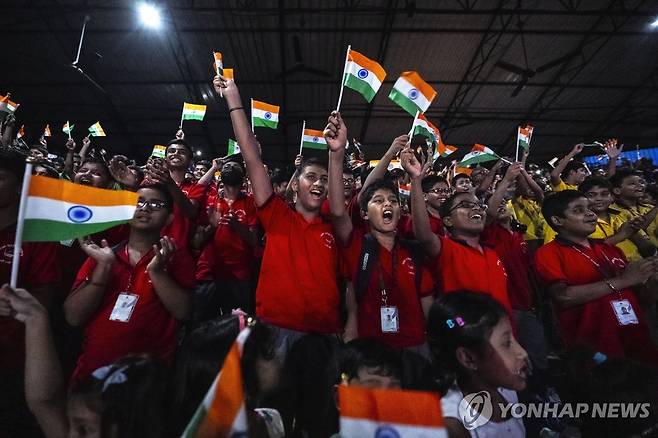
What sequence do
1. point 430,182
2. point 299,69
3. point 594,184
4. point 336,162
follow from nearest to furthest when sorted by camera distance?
1. point 336,162
2. point 594,184
3. point 430,182
4. point 299,69

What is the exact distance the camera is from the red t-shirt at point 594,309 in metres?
2.46

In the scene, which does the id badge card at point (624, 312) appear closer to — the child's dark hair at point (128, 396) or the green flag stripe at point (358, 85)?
the green flag stripe at point (358, 85)

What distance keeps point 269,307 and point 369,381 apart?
0.76 metres

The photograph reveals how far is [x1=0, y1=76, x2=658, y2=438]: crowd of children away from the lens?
4.66 feet

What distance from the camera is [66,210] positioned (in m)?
1.44

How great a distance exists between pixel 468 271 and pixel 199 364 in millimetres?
1821

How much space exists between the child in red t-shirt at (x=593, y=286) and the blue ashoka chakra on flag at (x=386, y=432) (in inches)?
79.6

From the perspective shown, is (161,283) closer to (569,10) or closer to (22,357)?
(22,357)

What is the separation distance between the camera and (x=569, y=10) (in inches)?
348

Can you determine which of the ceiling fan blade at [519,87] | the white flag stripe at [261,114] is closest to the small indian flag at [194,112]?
the white flag stripe at [261,114]

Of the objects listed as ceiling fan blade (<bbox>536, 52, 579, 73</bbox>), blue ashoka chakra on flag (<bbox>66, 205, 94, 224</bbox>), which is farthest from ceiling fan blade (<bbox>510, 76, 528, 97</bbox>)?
blue ashoka chakra on flag (<bbox>66, 205, 94, 224</bbox>)

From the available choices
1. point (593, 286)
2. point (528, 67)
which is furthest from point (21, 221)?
point (528, 67)

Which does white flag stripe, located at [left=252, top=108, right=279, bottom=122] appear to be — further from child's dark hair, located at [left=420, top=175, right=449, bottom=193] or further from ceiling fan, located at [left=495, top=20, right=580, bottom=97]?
ceiling fan, located at [left=495, top=20, right=580, bottom=97]

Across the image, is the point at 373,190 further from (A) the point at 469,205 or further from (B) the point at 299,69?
(B) the point at 299,69
